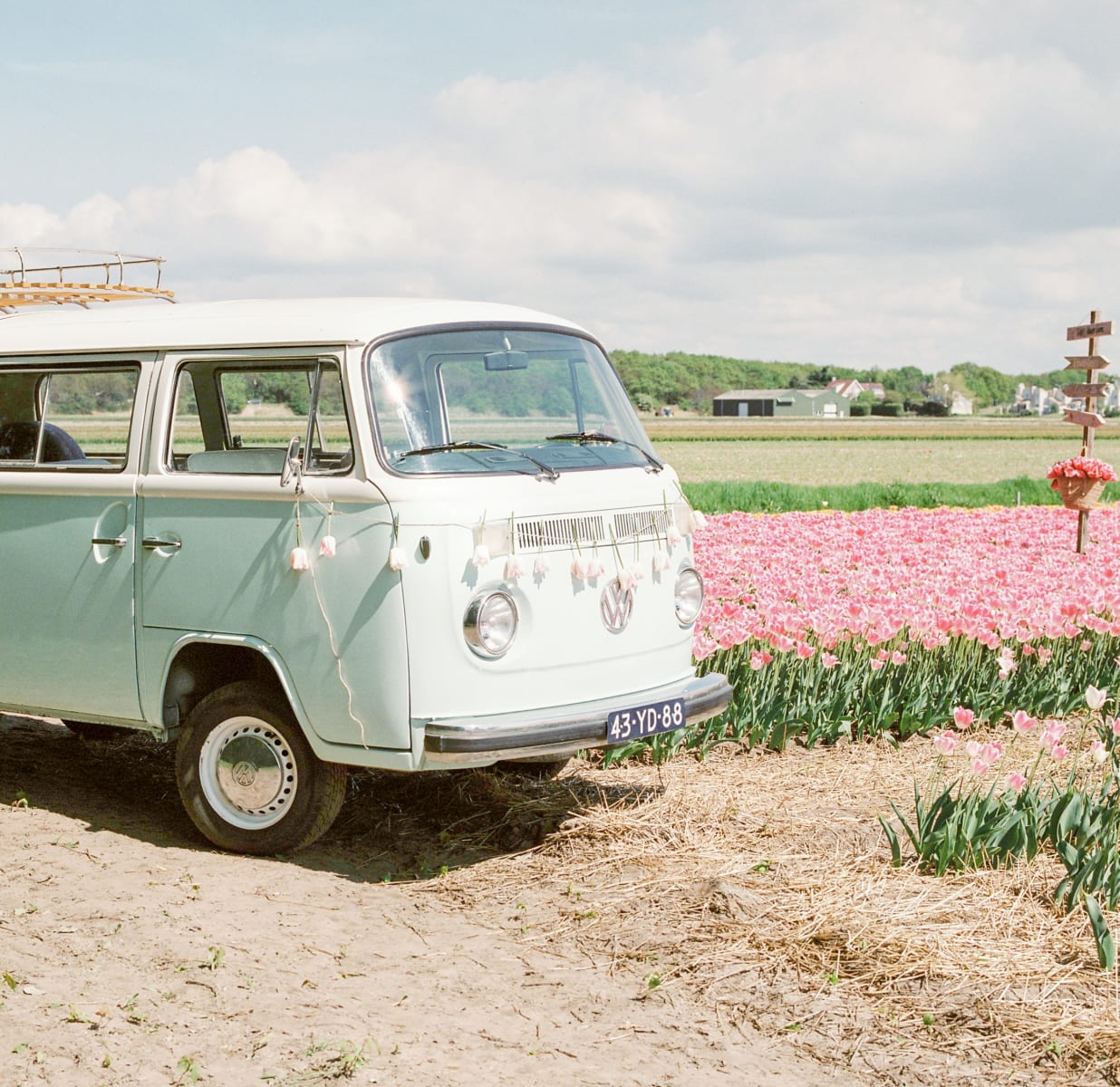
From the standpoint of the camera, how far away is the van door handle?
5953 millimetres

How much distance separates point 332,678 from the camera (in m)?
5.53

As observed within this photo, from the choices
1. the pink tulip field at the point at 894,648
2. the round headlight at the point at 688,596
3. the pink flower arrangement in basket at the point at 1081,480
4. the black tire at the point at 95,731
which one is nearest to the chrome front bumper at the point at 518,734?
the round headlight at the point at 688,596

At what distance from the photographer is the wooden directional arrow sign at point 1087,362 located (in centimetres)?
1587

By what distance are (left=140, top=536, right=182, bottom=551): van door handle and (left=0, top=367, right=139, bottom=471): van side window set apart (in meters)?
0.52

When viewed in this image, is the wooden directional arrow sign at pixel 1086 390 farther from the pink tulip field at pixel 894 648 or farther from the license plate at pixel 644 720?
the license plate at pixel 644 720

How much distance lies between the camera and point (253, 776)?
19.5ft

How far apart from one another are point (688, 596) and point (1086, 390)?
11.0m

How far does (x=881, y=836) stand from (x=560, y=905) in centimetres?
152

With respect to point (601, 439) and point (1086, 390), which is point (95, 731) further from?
point (1086, 390)

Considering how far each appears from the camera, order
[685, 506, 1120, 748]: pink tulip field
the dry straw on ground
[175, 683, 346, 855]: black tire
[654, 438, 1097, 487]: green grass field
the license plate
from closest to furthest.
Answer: the dry straw on ground < the license plate < [175, 683, 346, 855]: black tire < [685, 506, 1120, 748]: pink tulip field < [654, 438, 1097, 487]: green grass field

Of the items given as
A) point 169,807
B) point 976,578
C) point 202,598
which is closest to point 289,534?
point 202,598

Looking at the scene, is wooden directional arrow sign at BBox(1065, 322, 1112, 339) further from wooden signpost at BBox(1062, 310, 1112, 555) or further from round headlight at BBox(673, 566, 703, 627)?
round headlight at BBox(673, 566, 703, 627)

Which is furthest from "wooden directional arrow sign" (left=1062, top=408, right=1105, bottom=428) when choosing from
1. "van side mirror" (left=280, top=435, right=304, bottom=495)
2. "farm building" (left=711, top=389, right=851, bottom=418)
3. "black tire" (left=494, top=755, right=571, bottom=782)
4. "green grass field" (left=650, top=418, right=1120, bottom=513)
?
"farm building" (left=711, top=389, right=851, bottom=418)

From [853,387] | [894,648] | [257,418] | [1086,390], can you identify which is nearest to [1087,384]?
[1086,390]
